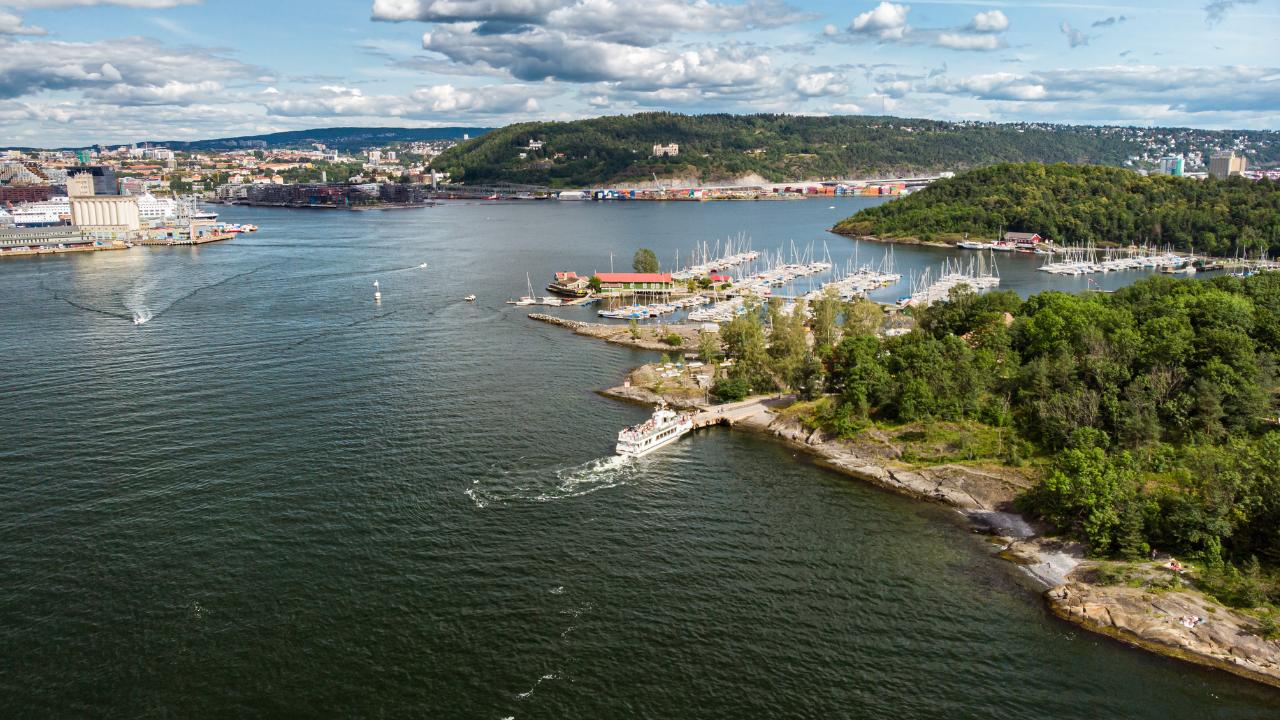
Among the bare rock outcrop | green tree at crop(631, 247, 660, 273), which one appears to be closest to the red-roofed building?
green tree at crop(631, 247, 660, 273)

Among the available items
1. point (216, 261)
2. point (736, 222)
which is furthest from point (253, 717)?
point (736, 222)

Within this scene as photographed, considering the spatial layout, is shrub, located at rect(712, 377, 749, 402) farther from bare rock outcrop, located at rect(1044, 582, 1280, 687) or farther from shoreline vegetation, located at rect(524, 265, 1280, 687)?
bare rock outcrop, located at rect(1044, 582, 1280, 687)

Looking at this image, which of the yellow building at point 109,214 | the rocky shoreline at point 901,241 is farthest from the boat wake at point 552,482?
the yellow building at point 109,214

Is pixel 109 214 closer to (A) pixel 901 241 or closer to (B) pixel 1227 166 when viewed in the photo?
(A) pixel 901 241

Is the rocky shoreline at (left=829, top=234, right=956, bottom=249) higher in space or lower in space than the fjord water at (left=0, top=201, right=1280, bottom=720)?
higher

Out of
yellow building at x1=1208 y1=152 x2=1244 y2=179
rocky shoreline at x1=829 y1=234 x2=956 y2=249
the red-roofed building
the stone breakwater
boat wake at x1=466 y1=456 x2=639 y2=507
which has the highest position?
yellow building at x1=1208 y1=152 x2=1244 y2=179

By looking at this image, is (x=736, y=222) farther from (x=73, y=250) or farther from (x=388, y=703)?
(x=388, y=703)

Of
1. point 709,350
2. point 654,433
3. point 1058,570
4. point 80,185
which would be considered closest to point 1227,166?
point 709,350
